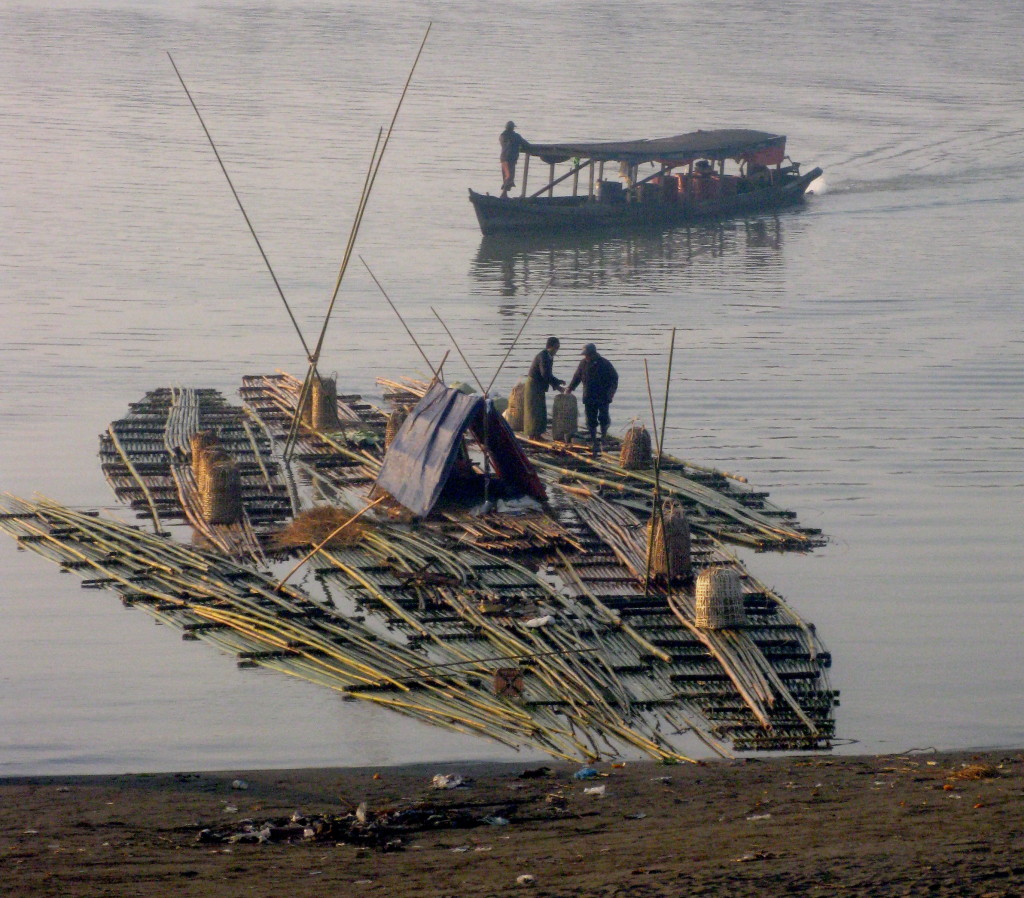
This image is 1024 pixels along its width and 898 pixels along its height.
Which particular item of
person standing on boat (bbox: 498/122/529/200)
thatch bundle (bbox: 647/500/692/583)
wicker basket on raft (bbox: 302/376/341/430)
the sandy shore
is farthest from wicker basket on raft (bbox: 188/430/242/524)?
person standing on boat (bbox: 498/122/529/200)

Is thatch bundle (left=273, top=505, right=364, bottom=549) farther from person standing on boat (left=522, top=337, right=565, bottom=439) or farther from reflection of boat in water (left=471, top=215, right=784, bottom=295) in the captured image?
reflection of boat in water (left=471, top=215, right=784, bottom=295)

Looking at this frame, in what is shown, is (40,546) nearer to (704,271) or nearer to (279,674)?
(279,674)

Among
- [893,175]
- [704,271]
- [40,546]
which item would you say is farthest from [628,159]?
[40,546]

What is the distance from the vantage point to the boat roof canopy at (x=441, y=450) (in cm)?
1125

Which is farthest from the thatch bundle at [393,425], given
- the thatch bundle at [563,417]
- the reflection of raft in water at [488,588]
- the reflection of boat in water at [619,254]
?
the reflection of boat in water at [619,254]

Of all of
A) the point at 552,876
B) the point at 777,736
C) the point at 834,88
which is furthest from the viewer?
the point at 834,88

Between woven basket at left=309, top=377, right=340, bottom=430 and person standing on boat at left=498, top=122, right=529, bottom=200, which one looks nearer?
woven basket at left=309, top=377, right=340, bottom=430

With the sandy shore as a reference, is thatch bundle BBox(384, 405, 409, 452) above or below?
above

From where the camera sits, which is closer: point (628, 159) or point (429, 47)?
point (628, 159)

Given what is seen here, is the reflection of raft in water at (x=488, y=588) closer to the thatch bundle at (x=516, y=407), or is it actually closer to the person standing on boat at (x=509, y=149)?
the thatch bundle at (x=516, y=407)

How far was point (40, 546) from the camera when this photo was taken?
11.1 metres

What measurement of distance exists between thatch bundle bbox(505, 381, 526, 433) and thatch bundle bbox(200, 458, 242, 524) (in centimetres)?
335

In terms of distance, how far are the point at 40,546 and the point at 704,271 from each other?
18.2 meters

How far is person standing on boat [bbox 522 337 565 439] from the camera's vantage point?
44.0 ft
